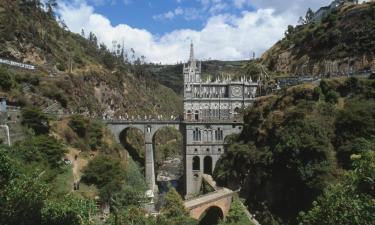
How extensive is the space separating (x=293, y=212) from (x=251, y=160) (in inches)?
459

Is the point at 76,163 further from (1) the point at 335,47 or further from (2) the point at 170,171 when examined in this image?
(1) the point at 335,47

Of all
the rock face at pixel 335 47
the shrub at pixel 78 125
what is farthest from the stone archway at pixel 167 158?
the rock face at pixel 335 47

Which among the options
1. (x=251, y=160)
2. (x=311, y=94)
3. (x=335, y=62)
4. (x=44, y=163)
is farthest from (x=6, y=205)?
(x=335, y=62)

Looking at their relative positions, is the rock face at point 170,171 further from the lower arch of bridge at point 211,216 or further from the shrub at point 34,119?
the shrub at point 34,119

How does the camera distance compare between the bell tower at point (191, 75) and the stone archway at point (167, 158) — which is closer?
the bell tower at point (191, 75)

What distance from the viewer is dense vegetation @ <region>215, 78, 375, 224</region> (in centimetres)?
4003

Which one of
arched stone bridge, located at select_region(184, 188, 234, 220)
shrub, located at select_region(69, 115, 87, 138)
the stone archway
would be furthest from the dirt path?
the stone archway

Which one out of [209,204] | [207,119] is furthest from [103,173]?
[207,119]

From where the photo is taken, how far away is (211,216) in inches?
2037

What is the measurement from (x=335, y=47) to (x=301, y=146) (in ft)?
127

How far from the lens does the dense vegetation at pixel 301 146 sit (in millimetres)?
40031

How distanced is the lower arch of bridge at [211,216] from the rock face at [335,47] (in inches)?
1118

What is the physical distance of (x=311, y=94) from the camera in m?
52.4

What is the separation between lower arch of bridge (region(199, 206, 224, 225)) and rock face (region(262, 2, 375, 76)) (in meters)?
28.4
